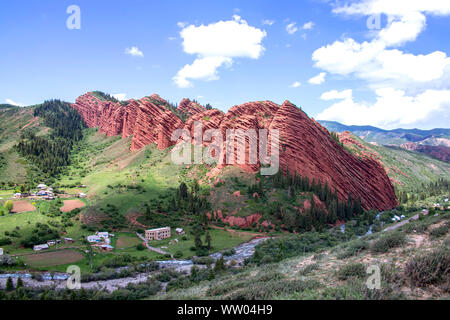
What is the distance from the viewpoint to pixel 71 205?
60.3 meters

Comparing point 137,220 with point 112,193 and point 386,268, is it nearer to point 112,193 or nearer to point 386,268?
point 112,193

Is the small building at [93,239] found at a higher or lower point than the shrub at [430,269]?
lower

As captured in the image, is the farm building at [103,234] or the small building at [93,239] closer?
the small building at [93,239]

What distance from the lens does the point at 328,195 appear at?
214 feet

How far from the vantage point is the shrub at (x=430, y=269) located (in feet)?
36.7

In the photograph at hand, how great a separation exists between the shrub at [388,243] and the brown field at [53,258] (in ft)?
126

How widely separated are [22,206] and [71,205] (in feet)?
29.7

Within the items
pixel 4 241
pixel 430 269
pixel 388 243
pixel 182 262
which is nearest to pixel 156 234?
pixel 182 262

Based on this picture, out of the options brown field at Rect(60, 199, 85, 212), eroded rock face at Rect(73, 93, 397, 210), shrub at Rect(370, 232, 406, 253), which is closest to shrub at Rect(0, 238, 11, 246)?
brown field at Rect(60, 199, 85, 212)

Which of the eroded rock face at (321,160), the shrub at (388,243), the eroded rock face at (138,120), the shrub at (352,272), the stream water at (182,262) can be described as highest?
the eroded rock face at (138,120)

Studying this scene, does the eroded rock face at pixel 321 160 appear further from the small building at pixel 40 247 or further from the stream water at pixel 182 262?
the small building at pixel 40 247

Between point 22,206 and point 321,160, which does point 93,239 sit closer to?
point 22,206

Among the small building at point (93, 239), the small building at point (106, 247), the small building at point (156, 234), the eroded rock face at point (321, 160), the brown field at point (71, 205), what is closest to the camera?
the small building at point (106, 247)

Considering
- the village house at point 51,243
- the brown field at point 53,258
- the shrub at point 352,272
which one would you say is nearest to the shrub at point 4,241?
the village house at point 51,243
